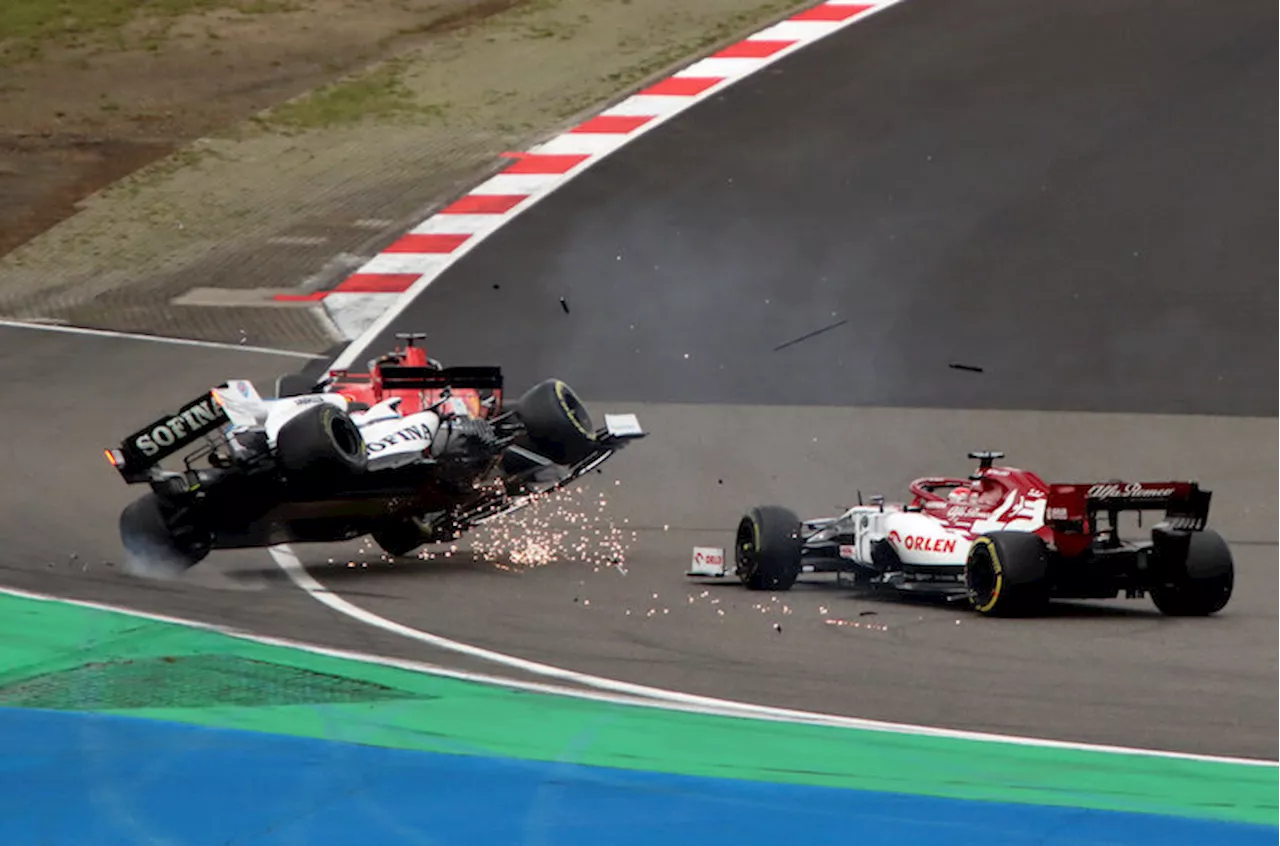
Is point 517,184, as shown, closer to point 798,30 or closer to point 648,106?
point 648,106

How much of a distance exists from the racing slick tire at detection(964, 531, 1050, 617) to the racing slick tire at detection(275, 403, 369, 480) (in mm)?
4000

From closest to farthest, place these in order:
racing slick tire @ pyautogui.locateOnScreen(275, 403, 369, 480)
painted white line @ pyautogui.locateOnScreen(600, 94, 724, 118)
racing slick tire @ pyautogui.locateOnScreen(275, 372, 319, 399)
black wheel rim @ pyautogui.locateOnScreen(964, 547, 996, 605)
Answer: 1. black wheel rim @ pyautogui.locateOnScreen(964, 547, 996, 605)
2. racing slick tire @ pyautogui.locateOnScreen(275, 403, 369, 480)
3. racing slick tire @ pyautogui.locateOnScreen(275, 372, 319, 399)
4. painted white line @ pyautogui.locateOnScreen(600, 94, 724, 118)

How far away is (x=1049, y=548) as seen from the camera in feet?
38.6

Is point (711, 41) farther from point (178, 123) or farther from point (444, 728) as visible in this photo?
point (444, 728)

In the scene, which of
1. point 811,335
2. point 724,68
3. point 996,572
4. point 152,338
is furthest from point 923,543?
point 724,68

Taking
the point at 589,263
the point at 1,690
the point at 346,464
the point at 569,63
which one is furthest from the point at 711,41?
the point at 1,690

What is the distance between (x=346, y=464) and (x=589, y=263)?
7694mm

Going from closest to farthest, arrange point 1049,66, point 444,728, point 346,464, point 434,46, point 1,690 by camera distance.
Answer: point 444,728 → point 1,690 → point 346,464 → point 1049,66 → point 434,46

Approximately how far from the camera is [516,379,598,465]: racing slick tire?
1412cm

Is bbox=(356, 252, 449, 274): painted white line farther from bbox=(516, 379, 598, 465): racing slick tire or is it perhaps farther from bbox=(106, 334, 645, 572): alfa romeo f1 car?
bbox=(516, 379, 598, 465): racing slick tire

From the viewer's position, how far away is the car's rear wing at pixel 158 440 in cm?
1312

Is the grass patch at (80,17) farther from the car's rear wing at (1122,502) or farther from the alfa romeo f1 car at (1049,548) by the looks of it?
the car's rear wing at (1122,502)

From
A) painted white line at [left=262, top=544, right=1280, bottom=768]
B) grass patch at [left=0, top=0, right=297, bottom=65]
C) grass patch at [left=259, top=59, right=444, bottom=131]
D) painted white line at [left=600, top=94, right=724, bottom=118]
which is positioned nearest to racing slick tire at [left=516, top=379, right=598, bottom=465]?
painted white line at [left=262, top=544, right=1280, bottom=768]

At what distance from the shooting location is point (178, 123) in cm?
2541
